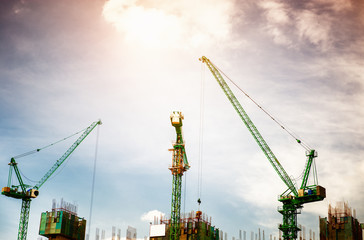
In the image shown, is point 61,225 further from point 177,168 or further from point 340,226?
point 340,226

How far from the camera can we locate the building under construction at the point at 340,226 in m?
137

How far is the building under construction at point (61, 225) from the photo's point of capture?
161 metres

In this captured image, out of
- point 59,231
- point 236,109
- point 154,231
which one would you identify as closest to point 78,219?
point 59,231

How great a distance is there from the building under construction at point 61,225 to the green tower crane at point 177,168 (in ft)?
104

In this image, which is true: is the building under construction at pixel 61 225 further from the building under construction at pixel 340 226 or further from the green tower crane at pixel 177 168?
the building under construction at pixel 340 226

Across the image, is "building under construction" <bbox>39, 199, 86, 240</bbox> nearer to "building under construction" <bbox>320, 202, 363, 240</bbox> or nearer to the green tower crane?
the green tower crane

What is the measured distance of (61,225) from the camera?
160625 millimetres

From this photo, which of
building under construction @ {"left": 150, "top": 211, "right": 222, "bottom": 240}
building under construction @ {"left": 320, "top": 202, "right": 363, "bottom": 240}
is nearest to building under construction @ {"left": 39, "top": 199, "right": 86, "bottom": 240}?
building under construction @ {"left": 150, "top": 211, "right": 222, "bottom": 240}

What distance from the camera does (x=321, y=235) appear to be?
14062cm

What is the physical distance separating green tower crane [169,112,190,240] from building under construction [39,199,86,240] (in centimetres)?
3183

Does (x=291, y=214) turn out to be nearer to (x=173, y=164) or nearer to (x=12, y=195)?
(x=173, y=164)

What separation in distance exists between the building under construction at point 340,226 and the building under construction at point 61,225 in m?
78.4

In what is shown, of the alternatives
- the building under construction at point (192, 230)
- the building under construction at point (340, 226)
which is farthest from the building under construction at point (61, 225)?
the building under construction at point (340, 226)

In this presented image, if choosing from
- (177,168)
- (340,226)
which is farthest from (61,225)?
(340,226)
